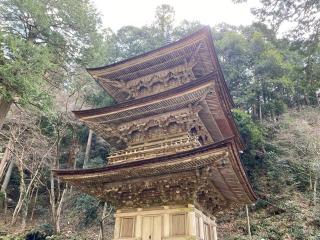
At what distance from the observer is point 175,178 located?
23.1 feet

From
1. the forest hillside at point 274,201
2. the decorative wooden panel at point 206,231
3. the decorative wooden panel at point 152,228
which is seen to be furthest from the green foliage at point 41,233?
the decorative wooden panel at point 206,231

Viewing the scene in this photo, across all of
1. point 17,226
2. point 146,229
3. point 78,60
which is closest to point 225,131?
point 146,229

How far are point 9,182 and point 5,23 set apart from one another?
21811 mm

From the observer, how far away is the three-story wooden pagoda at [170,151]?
693 centimetres

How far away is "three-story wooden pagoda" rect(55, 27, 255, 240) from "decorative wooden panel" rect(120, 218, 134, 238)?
0.03 meters

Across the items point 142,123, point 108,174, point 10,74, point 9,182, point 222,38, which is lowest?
point 108,174

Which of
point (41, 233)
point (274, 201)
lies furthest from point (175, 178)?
point (41, 233)

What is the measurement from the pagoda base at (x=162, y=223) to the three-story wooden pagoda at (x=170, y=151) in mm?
26

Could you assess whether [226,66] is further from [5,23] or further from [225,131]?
[5,23]

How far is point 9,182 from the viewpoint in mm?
27141

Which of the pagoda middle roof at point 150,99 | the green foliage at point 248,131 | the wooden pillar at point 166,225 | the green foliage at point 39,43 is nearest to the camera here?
the wooden pillar at point 166,225

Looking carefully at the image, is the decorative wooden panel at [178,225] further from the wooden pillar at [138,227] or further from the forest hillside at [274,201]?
the forest hillside at [274,201]

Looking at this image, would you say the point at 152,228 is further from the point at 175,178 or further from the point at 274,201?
the point at 274,201

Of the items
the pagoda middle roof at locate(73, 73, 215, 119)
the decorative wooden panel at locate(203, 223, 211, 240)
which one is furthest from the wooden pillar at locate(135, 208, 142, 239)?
the pagoda middle roof at locate(73, 73, 215, 119)
